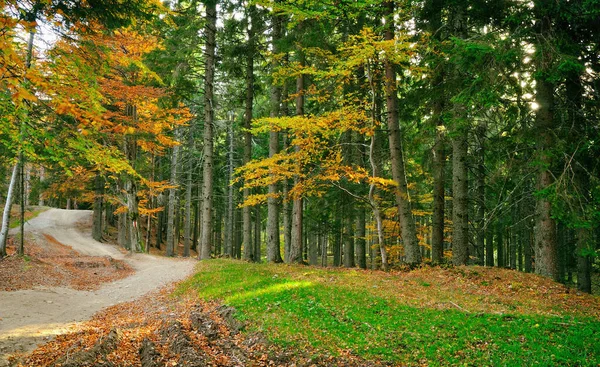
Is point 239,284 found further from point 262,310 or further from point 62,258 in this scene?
point 62,258

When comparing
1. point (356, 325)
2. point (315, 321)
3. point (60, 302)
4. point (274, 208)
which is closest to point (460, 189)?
point (356, 325)

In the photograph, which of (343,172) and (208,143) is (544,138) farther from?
(208,143)

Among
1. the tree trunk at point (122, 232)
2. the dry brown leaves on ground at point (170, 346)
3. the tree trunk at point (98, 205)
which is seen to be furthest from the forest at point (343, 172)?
the tree trunk at point (98, 205)

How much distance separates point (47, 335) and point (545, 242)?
1286 centimetres

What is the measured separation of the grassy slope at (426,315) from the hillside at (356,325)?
0.9 inches

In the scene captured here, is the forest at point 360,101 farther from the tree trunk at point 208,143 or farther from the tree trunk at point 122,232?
the tree trunk at point 122,232

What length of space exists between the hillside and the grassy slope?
0.02 meters

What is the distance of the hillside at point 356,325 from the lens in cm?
620

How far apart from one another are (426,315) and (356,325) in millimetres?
1664

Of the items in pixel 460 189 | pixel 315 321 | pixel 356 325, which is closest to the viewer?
pixel 356 325

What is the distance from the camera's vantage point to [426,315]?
806cm

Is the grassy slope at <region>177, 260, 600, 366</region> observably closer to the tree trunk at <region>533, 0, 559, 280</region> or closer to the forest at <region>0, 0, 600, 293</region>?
the tree trunk at <region>533, 0, 559, 280</region>

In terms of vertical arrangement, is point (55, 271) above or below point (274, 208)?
below

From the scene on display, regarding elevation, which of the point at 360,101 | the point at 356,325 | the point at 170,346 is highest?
the point at 360,101
